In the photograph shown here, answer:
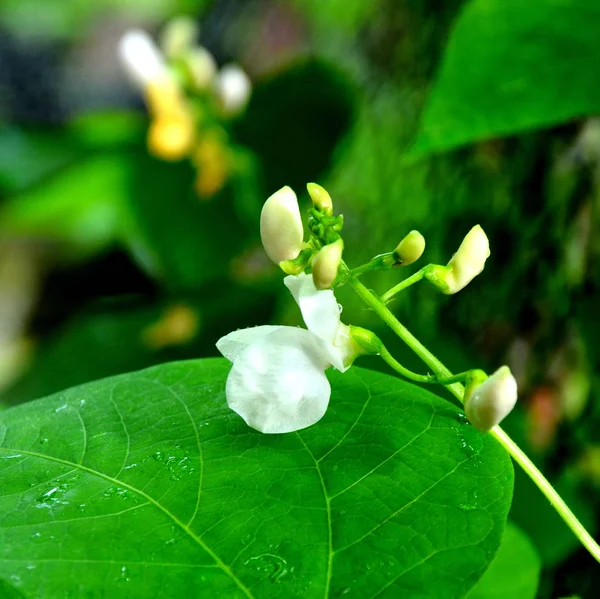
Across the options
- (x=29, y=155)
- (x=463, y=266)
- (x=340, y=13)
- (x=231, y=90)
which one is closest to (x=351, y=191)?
(x=231, y=90)

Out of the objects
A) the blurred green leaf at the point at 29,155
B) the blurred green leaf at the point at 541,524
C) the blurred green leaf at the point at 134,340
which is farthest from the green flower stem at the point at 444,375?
the blurred green leaf at the point at 29,155

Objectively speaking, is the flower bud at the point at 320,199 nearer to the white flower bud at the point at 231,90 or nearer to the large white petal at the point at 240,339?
the large white petal at the point at 240,339

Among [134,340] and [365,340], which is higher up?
[365,340]

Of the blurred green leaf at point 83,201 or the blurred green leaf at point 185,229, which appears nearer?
the blurred green leaf at point 185,229

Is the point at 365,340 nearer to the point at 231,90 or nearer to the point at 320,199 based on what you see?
the point at 320,199

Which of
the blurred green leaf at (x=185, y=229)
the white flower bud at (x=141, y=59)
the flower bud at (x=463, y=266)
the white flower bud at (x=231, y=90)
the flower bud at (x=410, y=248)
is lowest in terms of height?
the blurred green leaf at (x=185, y=229)

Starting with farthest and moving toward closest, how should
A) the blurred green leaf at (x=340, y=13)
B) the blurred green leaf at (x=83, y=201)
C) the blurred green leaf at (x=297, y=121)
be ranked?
the blurred green leaf at (x=83, y=201) < the blurred green leaf at (x=340, y=13) < the blurred green leaf at (x=297, y=121)

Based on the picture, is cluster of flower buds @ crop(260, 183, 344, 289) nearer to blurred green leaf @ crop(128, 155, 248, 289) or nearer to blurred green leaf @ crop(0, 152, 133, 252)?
blurred green leaf @ crop(128, 155, 248, 289)
